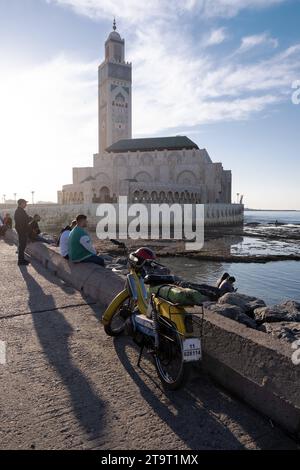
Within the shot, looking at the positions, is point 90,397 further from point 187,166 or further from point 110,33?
point 110,33

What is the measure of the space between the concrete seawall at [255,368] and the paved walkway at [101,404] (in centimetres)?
14

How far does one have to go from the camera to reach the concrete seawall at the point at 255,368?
2.94 metres

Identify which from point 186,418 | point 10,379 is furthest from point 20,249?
point 186,418

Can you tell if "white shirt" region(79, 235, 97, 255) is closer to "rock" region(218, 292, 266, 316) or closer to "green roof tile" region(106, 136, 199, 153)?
"rock" region(218, 292, 266, 316)

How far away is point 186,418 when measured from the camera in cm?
316

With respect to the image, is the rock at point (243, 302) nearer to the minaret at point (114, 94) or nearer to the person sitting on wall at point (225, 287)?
the person sitting on wall at point (225, 287)

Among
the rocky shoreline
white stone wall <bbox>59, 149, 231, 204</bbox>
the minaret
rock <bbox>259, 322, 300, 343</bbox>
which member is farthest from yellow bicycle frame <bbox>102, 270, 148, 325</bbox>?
the minaret

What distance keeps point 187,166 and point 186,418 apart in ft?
281

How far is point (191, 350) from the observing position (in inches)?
135

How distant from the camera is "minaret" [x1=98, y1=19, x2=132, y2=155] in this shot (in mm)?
104256

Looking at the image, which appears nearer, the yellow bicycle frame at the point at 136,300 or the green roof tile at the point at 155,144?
the yellow bicycle frame at the point at 136,300

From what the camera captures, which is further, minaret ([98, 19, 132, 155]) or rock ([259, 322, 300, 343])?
minaret ([98, 19, 132, 155])

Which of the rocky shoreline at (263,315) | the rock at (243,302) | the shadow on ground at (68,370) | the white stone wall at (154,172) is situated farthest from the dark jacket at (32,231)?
the white stone wall at (154,172)

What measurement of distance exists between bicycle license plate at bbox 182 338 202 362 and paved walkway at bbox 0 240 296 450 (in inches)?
17.8
